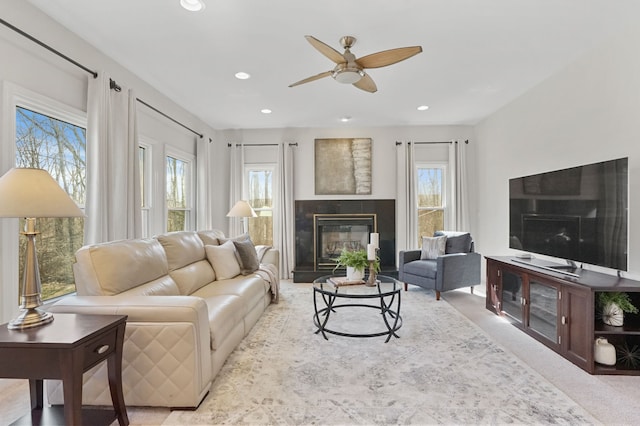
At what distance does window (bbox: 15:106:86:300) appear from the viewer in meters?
2.51

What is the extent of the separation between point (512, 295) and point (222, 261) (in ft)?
10.5

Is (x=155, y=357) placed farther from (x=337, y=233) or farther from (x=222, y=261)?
(x=337, y=233)

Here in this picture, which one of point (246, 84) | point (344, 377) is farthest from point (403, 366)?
point (246, 84)

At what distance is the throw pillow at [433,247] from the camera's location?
470 centimetres

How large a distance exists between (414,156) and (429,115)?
2.67 ft

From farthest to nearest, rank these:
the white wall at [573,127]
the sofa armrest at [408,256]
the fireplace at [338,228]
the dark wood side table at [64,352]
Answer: the fireplace at [338,228]
the sofa armrest at [408,256]
the white wall at [573,127]
the dark wood side table at [64,352]

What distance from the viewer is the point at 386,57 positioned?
250 cm

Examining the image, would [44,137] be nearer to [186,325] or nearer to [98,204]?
[98,204]

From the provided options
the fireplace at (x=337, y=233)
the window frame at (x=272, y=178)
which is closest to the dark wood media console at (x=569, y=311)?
the fireplace at (x=337, y=233)

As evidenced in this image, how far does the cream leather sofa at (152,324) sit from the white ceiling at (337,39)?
185cm

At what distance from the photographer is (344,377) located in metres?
2.28

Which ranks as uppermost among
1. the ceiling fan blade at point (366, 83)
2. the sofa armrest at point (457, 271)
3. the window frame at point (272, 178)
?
the ceiling fan blade at point (366, 83)

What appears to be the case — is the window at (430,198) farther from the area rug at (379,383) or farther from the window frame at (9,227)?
the window frame at (9,227)

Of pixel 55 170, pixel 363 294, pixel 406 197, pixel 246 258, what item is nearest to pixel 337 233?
pixel 406 197
